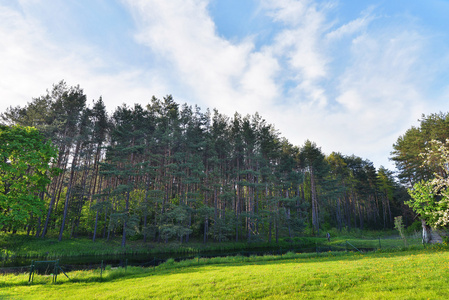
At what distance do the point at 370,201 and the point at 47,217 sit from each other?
8348 cm

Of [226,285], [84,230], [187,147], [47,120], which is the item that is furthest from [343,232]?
[47,120]

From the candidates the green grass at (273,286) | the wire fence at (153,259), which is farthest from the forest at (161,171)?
the green grass at (273,286)

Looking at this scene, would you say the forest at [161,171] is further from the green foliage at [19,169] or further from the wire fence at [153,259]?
the green foliage at [19,169]

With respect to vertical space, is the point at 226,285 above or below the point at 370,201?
below

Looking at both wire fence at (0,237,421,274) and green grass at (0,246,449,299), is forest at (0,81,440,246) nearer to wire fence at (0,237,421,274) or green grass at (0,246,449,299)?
wire fence at (0,237,421,274)

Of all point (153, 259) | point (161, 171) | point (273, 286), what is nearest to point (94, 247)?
point (153, 259)

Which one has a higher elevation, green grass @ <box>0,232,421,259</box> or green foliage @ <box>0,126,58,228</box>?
green foliage @ <box>0,126,58,228</box>

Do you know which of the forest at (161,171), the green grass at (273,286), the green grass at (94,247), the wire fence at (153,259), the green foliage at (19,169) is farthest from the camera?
the forest at (161,171)

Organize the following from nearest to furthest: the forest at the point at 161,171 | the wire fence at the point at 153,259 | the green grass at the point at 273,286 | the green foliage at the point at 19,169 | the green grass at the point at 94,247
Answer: the green grass at the point at 273,286 < the green foliage at the point at 19,169 < the wire fence at the point at 153,259 < the green grass at the point at 94,247 < the forest at the point at 161,171

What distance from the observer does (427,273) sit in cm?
1056

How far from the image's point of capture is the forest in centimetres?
3241

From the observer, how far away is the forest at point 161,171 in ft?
106

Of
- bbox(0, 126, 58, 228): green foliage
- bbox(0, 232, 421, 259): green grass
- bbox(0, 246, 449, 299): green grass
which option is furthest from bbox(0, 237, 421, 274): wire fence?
bbox(0, 126, 58, 228): green foliage

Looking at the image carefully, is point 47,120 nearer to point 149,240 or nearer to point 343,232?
point 149,240
